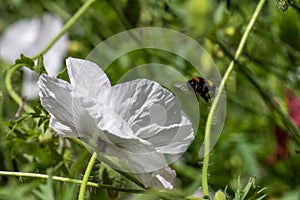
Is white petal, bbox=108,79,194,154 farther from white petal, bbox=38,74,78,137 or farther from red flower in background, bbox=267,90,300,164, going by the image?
red flower in background, bbox=267,90,300,164

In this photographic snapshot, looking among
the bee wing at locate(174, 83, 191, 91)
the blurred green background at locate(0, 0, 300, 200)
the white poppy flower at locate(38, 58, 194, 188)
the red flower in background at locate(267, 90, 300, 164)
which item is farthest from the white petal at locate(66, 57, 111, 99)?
the red flower in background at locate(267, 90, 300, 164)

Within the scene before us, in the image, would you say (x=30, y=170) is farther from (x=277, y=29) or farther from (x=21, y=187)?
(x=277, y=29)

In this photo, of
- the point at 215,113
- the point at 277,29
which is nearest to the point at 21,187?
the point at 215,113

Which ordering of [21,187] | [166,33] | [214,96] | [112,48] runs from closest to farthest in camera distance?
1. [214,96]
2. [21,187]
3. [166,33]
4. [112,48]

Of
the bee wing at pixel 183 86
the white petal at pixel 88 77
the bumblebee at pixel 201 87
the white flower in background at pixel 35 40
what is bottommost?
the white petal at pixel 88 77

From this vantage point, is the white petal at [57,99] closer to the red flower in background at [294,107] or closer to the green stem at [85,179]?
the green stem at [85,179]

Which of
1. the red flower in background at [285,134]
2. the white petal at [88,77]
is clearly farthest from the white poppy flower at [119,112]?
the red flower in background at [285,134]

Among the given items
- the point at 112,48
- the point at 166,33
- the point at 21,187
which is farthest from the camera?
the point at 112,48
